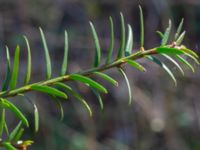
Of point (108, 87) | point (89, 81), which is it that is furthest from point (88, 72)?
point (108, 87)

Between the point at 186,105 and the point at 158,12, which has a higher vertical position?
the point at 158,12

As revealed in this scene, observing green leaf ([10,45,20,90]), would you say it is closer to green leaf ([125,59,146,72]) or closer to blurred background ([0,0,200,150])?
green leaf ([125,59,146,72])

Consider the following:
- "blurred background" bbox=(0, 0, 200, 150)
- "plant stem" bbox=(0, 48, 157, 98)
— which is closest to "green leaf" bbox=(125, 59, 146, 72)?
"plant stem" bbox=(0, 48, 157, 98)

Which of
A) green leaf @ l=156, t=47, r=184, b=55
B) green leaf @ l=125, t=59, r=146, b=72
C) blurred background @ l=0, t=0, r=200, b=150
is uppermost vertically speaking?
green leaf @ l=156, t=47, r=184, b=55

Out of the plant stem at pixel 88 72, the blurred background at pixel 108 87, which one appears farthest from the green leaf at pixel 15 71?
the blurred background at pixel 108 87

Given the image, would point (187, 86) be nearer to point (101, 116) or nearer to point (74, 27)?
point (101, 116)

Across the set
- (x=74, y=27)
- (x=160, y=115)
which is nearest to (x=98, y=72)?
(x=160, y=115)

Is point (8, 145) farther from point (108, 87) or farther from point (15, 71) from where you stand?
point (108, 87)

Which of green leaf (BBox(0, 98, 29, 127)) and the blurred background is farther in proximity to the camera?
the blurred background
